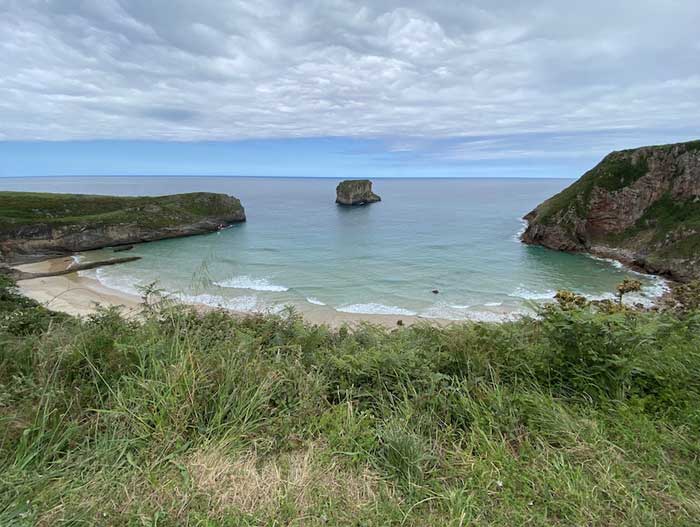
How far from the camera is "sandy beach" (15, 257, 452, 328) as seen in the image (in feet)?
63.9

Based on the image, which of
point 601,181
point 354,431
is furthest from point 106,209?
point 601,181

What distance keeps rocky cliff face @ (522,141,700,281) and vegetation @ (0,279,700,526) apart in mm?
38810

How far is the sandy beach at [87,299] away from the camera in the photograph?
19484 mm

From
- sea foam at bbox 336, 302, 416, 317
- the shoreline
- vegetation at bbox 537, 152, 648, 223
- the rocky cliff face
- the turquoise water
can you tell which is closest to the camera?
the shoreline

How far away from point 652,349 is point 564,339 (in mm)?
1181

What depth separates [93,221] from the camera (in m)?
42.9

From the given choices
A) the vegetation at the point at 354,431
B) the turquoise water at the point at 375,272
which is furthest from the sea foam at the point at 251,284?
the vegetation at the point at 354,431

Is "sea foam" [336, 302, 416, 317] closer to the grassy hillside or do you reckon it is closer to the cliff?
the cliff

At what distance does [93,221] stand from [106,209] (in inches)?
467

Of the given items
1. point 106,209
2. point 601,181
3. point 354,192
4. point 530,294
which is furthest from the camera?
point 354,192

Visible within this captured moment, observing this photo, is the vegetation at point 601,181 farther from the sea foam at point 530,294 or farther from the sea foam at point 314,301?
the sea foam at point 314,301

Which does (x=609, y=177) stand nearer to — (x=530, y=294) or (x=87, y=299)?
(x=530, y=294)

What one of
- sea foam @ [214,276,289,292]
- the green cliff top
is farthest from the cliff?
the green cliff top

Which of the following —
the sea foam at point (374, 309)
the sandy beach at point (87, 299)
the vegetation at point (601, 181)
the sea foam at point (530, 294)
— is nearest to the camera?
the sandy beach at point (87, 299)
